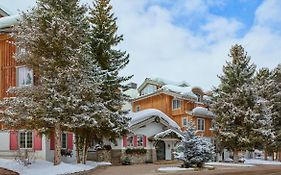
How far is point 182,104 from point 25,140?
25.1 m

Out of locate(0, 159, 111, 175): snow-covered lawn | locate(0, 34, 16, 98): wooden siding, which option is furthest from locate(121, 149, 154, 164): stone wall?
locate(0, 159, 111, 175): snow-covered lawn

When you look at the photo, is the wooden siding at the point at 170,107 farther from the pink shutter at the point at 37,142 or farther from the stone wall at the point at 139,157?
the pink shutter at the point at 37,142

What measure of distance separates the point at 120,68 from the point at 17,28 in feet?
30.8

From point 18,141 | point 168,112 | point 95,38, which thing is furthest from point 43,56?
point 168,112

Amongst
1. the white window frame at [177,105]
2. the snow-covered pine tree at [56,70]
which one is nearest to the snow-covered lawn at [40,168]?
the snow-covered pine tree at [56,70]

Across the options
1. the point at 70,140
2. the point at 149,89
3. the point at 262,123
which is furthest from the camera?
the point at 149,89

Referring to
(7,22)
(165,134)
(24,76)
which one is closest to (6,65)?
(24,76)

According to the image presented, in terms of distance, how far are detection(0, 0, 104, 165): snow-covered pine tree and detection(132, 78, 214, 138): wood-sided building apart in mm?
25664

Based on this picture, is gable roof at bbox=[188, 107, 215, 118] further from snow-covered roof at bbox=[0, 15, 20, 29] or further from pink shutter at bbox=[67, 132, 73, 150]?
snow-covered roof at bbox=[0, 15, 20, 29]

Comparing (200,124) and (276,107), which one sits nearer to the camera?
(276,107)

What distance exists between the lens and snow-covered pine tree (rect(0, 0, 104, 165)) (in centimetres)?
2366

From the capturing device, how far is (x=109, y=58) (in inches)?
1221

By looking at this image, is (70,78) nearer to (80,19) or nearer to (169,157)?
(80,19)

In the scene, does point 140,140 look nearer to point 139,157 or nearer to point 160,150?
point 139,157
